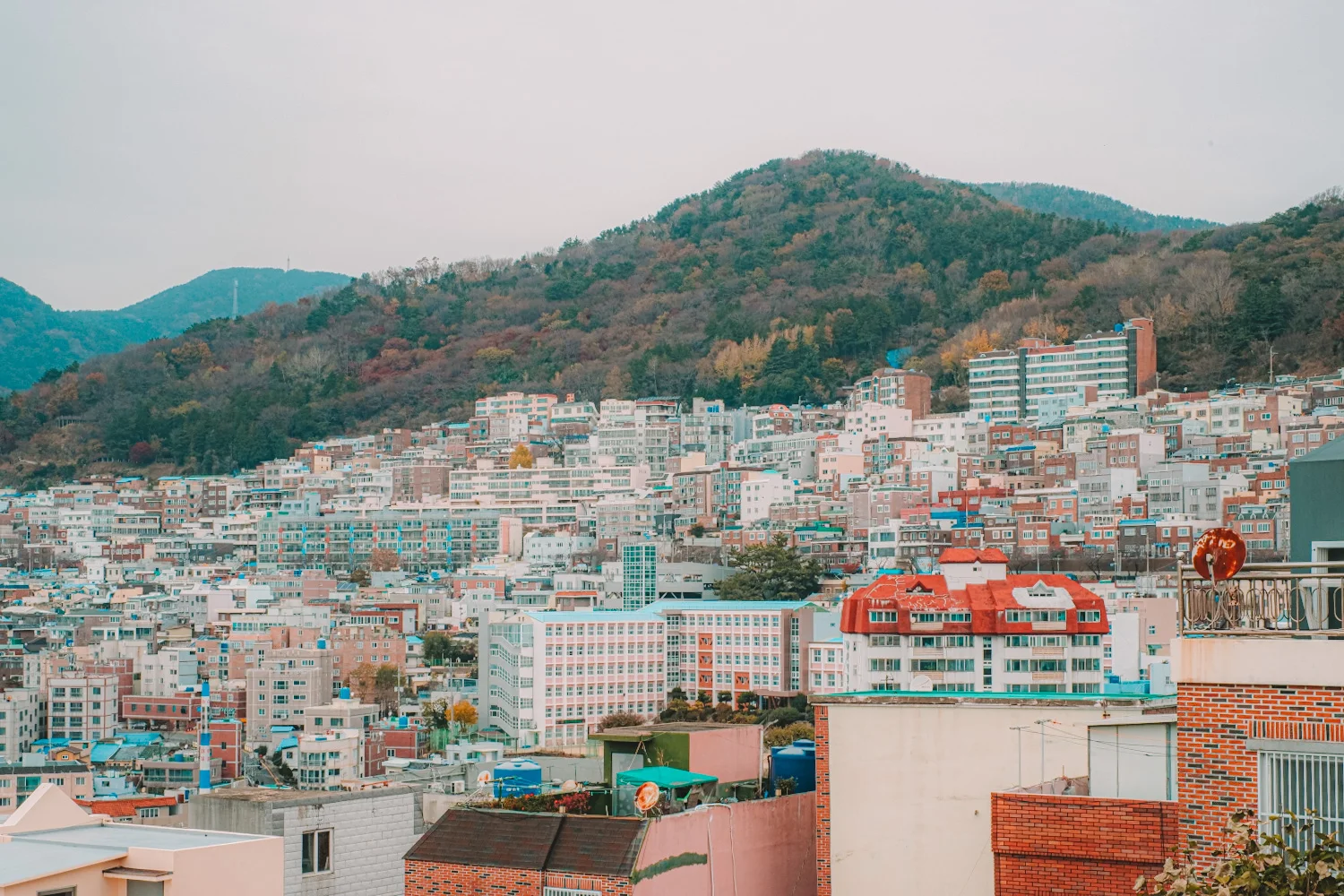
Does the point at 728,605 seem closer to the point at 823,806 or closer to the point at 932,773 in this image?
the point at 823,806

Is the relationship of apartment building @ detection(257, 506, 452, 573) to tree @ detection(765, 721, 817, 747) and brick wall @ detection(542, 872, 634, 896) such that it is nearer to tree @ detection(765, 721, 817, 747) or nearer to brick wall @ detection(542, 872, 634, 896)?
tree @ detection(765, 721, 817, 747)

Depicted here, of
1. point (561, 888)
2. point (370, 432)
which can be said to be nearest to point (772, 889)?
point (561, 888)

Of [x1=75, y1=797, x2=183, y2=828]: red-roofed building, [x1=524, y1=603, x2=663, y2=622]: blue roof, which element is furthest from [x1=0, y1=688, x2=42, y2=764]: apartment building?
[x1=524, y1=603, x2=663, y2=622]: blue roof

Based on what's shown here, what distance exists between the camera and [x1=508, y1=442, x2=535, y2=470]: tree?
66062 mm

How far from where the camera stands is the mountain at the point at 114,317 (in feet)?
424

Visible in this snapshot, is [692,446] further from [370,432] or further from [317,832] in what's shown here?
[317,832]

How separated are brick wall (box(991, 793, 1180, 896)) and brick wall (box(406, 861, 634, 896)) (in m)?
1.95

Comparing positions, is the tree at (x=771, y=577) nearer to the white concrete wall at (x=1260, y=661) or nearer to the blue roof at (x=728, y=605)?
the blue roof at (x=728, y=605)

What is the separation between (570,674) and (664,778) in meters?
28.0

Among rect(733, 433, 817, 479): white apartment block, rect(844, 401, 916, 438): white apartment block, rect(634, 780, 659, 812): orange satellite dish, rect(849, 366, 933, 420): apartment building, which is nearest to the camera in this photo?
rect(634, 780, 659, 812): orange satellite dish

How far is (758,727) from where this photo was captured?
917cm

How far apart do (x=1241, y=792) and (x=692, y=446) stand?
6252 centimetres

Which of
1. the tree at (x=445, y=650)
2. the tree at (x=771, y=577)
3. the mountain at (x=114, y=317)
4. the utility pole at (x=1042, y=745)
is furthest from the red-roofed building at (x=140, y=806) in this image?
the mountain at (x=114, y=317)

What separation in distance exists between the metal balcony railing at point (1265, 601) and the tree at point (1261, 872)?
63 centimetres
